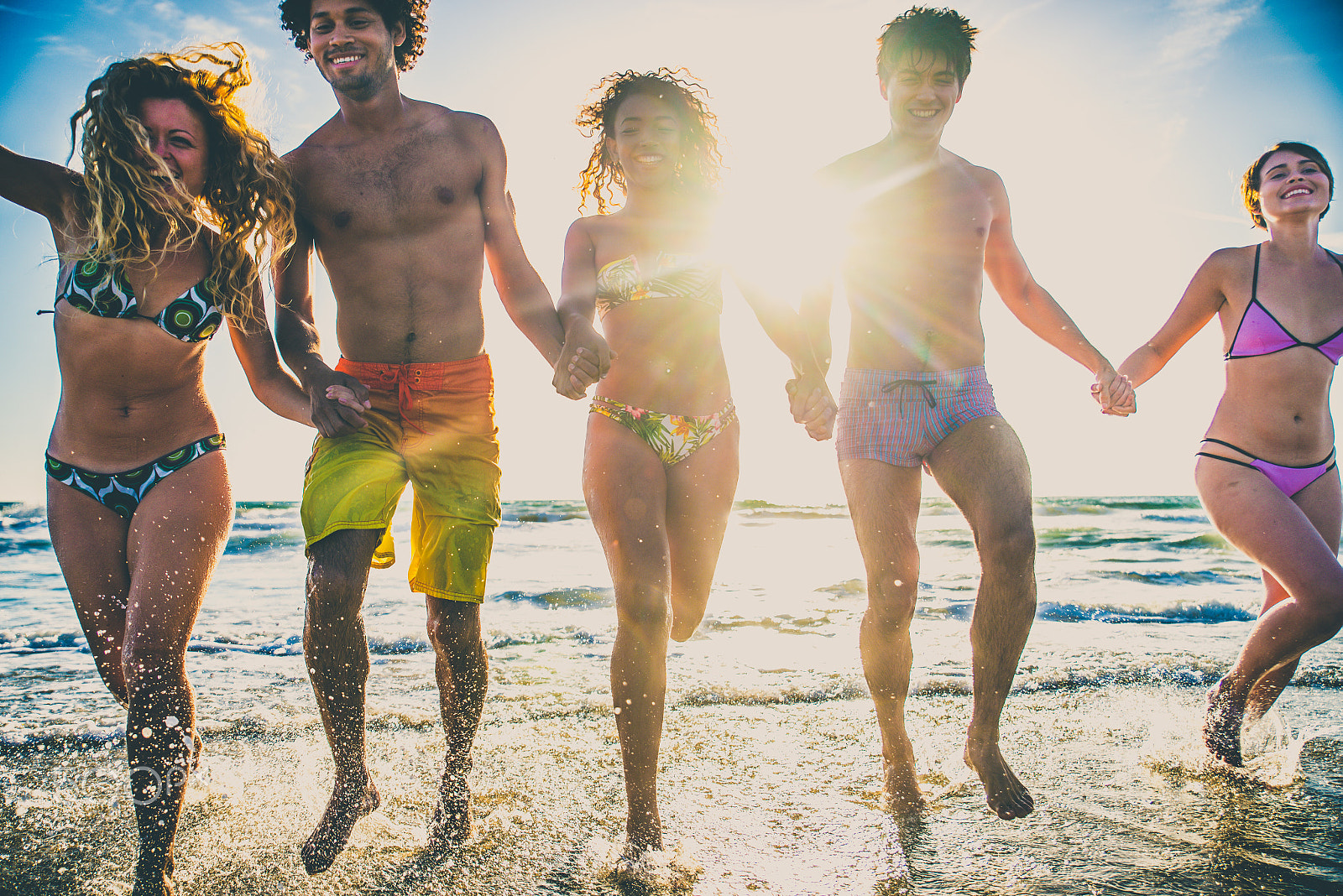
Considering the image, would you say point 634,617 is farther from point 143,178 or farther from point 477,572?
point 143,178

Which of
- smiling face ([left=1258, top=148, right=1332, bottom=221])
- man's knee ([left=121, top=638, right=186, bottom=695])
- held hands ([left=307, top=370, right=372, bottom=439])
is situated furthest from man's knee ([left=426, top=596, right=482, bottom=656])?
smiling face ([left=1258, top=148, right=1332, bottom=221])

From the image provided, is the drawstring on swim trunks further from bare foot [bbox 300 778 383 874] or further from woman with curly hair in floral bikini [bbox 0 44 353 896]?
bare foot [bbox 300 778 383 874]

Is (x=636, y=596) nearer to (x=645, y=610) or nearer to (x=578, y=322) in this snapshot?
(x=645, y=610)

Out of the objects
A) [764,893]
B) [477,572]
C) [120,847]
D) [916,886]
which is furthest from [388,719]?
[916,886]

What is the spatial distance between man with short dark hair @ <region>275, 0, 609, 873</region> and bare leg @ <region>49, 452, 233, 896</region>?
0.45 meters

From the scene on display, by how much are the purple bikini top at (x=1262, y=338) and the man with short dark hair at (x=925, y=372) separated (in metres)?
0.85

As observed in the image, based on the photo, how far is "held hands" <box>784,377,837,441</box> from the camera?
3357 millimetres

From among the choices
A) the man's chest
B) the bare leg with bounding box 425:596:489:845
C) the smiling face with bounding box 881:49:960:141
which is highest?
the smiling face with bounding box 881:49:960:141

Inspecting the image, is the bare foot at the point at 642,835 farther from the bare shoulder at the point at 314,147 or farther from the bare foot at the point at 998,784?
the bare shoulder at the point at 314,147

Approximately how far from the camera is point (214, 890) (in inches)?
106

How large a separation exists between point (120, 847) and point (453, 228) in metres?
2.75

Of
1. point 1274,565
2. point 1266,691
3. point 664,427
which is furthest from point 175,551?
point 1266,691

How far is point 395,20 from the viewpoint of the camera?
3545 mm

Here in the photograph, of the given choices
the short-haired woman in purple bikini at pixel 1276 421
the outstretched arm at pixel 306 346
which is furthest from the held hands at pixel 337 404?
the short-haired woman in purple bikini at pixel 1276 421
